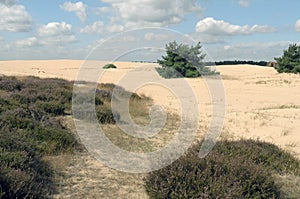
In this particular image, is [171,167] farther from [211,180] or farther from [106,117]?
[106,117]

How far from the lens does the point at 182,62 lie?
102 feet

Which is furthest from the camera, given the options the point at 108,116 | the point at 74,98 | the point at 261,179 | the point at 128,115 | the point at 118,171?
the point at 74,98

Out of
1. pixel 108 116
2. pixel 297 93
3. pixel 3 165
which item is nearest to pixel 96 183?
pixel 3 165

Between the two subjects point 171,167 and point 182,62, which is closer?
point 171,167

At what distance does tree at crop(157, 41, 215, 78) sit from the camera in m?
29.0

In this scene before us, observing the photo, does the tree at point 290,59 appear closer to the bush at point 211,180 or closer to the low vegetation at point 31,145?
the low vegetation at point 31,145

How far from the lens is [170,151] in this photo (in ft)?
22.3

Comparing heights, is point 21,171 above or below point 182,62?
below

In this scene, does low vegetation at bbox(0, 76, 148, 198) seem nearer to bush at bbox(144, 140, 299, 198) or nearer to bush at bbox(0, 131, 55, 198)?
bush at bbox(0, 131, 55, 198)

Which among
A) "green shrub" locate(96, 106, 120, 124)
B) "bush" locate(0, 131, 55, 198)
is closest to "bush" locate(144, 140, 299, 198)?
"bush" locate(0, 131, 55, 198)

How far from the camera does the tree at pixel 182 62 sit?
29047 mm

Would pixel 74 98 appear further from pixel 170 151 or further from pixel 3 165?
pixel 3 165

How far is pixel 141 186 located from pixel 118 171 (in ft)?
2.55

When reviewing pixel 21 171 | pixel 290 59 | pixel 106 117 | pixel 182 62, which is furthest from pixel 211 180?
Result: pixel 290 59
